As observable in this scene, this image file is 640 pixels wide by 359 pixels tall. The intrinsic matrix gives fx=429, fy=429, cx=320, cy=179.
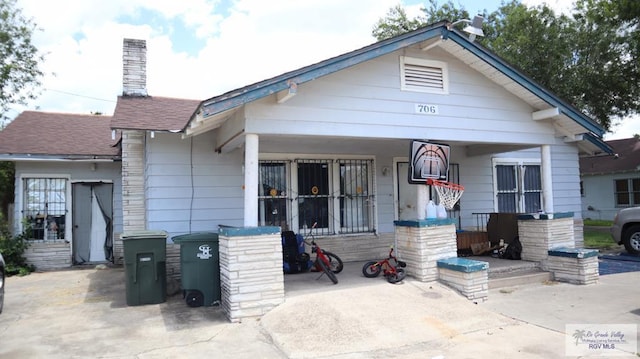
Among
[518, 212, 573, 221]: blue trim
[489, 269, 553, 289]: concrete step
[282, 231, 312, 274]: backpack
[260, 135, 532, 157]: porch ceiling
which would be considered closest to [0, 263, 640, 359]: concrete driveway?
[489, 269, 553, 289]: concrete step

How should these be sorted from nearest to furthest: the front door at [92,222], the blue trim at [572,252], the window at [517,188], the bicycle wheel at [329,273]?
the bicycle wheel at [329,273], the blue trim at [572,252], the front door at [92,222], the window at [517,188]

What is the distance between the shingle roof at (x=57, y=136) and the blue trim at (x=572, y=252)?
33.6 ft

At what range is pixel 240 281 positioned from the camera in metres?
5.73

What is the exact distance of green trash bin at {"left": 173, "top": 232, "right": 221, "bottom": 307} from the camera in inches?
251

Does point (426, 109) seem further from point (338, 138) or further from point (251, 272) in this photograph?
point (251, 272)

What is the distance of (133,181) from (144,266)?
2.88m

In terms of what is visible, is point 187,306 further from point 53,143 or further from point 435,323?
point 53,143

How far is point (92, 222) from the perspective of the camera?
1124 centimetres

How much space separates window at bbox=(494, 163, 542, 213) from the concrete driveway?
3.99 m

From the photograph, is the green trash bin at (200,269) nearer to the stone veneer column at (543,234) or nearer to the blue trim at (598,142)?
the stone veneer column at (543,234)

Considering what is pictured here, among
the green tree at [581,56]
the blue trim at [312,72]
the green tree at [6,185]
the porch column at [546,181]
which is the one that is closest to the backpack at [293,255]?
the blue trim at [312,72]

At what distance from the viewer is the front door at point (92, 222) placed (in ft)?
36.4

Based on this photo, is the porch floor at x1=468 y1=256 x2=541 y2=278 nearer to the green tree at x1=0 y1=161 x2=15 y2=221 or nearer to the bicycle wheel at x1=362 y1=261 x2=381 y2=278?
the bicycle wheel at x1=362 y1=261 x2=381 y2=278

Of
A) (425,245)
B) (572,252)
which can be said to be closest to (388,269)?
(425,245)
